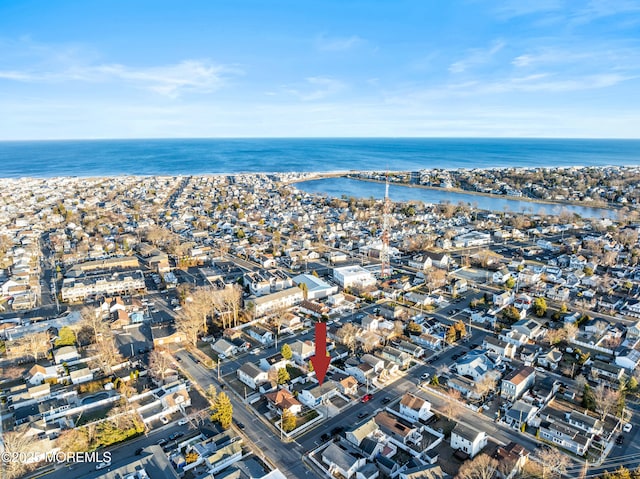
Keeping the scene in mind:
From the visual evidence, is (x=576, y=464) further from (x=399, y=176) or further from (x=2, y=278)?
(x=399, y=176)

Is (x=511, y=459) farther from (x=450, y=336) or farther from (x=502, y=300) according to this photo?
(x=502, y=300)

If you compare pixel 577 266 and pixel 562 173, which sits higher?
pixel 562 173

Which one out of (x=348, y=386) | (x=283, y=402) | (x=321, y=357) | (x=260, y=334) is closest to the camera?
(x=283, y=402)

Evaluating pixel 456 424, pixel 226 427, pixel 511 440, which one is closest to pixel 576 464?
pixel 511 440

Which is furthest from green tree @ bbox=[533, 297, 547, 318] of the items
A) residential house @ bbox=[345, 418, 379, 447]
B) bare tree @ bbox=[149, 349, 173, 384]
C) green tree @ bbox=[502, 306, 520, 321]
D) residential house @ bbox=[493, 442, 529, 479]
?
bare tree @ bbox=[149, 349, 173, 384]

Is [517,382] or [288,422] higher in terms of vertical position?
[517,382]

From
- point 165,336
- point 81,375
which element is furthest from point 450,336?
point 81,375
